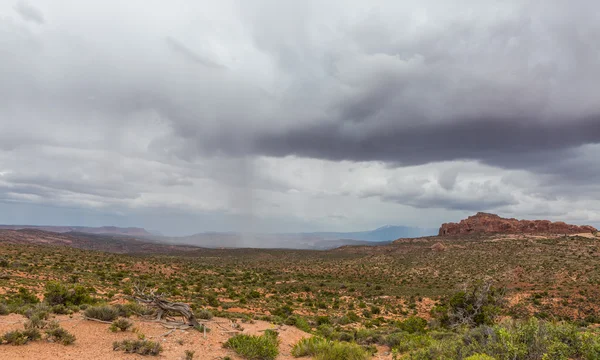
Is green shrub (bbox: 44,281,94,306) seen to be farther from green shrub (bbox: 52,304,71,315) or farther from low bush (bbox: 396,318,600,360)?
low bush (bbox: 396,318,600,360)

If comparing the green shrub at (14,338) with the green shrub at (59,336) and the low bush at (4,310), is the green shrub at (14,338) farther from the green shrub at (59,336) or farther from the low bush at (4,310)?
the low bush at (4,310)

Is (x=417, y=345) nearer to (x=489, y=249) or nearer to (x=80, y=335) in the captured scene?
(x=80, y=335)

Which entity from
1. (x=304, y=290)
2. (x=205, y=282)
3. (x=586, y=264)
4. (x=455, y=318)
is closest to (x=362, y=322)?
(x=455, y=318)

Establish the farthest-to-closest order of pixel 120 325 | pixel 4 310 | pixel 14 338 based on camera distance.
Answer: pixel 4 310
pixel 120 325
pixel 14 338

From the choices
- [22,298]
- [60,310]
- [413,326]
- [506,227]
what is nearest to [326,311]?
[413,326]

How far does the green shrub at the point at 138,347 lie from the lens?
390 inches

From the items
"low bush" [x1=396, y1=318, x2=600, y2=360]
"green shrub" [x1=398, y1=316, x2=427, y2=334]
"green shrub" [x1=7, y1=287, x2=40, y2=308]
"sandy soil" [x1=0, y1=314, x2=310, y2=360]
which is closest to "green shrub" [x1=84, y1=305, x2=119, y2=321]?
"sandy soil" [x1=0, y1=314, x2=310, y2=360]

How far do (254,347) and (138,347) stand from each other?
3793 millimetres

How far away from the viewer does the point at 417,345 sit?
11328 millimetres

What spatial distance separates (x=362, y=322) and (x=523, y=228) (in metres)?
120

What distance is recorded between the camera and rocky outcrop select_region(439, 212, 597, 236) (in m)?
109

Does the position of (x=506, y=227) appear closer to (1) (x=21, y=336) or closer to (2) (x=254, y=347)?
(2) (x=254, y=347)

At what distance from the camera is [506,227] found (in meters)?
115

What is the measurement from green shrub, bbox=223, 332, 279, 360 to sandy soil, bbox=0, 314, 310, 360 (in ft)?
0.95
